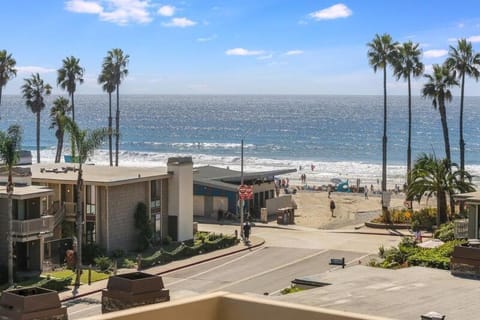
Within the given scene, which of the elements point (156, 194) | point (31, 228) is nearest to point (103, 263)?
point (31, 228)

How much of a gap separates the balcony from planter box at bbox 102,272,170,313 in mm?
22513

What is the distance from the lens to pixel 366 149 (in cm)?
16450

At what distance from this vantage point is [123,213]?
43438 millimetres

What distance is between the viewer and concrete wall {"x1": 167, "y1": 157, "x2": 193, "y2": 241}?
4703 cm

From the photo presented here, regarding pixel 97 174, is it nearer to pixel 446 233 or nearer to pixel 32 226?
pixel 32 226

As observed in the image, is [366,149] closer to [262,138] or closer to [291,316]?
[262,138]

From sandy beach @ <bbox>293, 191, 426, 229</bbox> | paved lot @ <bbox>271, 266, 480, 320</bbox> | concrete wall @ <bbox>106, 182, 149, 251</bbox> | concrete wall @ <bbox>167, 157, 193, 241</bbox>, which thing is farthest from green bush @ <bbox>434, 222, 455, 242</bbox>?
concrete wall @ <bbox>106, 182, 149, 251</bbox>

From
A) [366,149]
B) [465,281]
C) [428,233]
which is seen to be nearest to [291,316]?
[465,281]

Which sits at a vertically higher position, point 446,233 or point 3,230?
point 3,230

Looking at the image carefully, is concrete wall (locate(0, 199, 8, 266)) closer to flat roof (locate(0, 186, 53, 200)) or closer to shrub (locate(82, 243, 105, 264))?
flat roof (locate(0, 186, 53, 200))

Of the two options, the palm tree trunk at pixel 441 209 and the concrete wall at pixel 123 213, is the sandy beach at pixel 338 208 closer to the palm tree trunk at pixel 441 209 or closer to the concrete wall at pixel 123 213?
the palm tree trunk at pixel 441 209

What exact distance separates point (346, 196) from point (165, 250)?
38878mm

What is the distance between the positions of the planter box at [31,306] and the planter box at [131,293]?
1.57 metres

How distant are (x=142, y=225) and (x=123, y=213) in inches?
57.4
